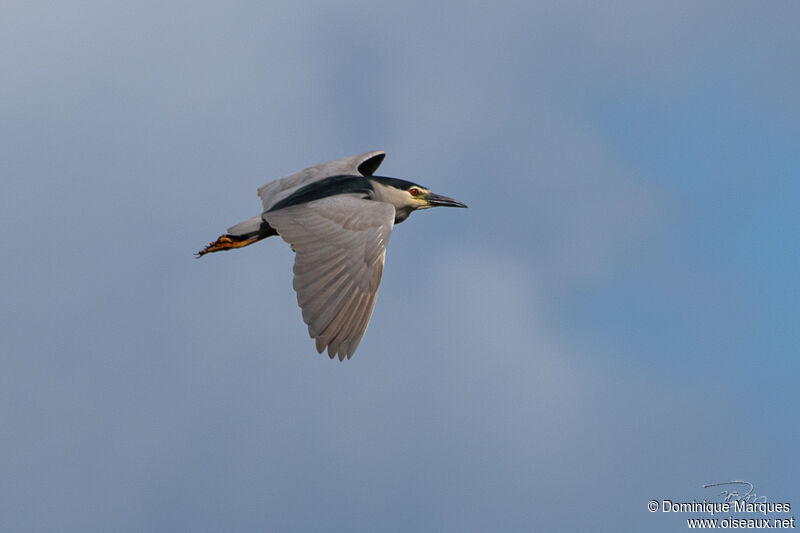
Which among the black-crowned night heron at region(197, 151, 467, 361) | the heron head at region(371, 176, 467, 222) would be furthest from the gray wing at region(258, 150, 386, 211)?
the heron head at region(371, 176, 467, 222)

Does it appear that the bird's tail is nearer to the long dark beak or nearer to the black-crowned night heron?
the black-crowned night heron

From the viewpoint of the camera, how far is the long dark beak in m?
12.4

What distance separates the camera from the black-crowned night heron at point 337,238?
30.8 ft

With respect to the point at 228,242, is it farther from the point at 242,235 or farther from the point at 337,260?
the point at 337,260

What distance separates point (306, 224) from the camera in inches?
409

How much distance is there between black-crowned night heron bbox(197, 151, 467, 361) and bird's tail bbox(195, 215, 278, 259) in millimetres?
12

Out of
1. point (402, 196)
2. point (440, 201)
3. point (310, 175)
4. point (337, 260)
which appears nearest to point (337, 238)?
point (337, 260)

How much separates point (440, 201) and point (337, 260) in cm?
293

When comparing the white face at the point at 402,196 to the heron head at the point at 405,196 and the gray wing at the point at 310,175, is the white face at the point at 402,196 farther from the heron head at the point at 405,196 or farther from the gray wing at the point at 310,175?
the gray wing at the point at 310,175

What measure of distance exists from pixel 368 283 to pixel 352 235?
69cm

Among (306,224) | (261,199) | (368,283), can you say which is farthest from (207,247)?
(368,283)

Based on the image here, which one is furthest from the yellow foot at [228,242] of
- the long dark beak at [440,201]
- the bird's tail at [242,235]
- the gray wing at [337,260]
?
the long dark beak at [440,201]

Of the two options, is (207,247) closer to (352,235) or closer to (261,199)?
(261,199)

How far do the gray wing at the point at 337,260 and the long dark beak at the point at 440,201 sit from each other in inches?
69.0
